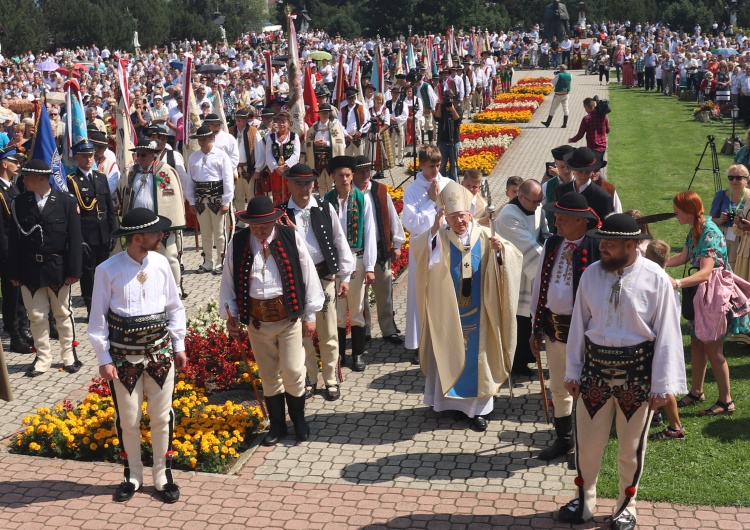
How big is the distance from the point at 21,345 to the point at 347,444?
183 inches

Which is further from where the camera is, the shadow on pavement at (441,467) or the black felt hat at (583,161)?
the black felt hat at (583,161)

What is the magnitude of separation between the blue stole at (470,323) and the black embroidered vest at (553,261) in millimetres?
902

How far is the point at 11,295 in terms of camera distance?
10.5m

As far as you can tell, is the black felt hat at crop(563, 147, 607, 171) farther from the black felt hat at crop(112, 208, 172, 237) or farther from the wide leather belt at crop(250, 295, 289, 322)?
the black felt hat at crop(112, 208, 172, 237)

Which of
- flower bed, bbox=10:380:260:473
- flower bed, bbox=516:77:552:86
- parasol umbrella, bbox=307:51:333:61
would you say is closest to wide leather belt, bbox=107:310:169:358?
flower bed, bbox=10:380:260:473

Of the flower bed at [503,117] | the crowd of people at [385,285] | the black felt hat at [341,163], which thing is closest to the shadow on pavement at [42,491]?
the crowd of people at [385,285]

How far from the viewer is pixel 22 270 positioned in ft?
31.3

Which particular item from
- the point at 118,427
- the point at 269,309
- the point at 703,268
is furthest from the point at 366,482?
the point at 703,268

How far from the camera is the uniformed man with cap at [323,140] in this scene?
15.7 metres

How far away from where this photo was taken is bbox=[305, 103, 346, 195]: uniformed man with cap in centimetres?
1569

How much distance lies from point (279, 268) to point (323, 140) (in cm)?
848

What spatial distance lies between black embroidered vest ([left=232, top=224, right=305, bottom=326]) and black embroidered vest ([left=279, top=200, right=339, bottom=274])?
94 centimetres

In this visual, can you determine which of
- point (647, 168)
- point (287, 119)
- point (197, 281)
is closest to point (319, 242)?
point (197, 281)

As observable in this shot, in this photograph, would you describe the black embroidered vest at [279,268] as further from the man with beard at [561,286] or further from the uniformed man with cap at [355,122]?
the uniformed man with cap at [355,122]
